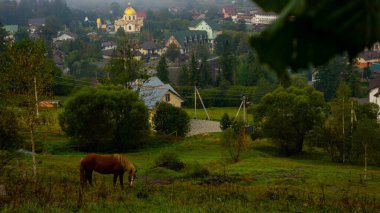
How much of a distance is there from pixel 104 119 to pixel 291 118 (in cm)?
758

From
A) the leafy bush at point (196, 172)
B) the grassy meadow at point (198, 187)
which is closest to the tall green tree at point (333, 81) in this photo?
the grassy meadow at point (198, 187)

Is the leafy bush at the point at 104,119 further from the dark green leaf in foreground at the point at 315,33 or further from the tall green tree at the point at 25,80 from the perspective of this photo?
the dark green leaf in foreground at the point at 315,33

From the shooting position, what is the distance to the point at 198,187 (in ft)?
33.9

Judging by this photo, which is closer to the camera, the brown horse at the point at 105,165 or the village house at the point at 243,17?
the brown horse at the point at 105,165

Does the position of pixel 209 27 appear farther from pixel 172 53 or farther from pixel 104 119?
pixel 104 119

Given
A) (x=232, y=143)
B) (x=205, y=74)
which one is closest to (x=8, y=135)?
(x=232, y=143)

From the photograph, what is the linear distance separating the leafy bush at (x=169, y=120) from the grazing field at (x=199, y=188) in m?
3.49

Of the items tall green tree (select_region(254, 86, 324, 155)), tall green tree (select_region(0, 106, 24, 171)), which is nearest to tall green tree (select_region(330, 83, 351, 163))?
tall green tree (select_region(254, 86, 324, 155))

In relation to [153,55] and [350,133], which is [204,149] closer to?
[350,133]

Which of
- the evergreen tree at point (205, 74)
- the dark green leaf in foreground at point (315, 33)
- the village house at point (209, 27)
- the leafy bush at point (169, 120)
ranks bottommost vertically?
the leafy bush at point (169, 120)

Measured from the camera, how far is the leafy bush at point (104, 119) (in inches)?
867

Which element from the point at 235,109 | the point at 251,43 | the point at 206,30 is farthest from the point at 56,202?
the point at 206,30

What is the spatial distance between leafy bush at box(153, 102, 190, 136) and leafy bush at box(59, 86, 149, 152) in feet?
13.7

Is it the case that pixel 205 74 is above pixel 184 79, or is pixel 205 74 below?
above
